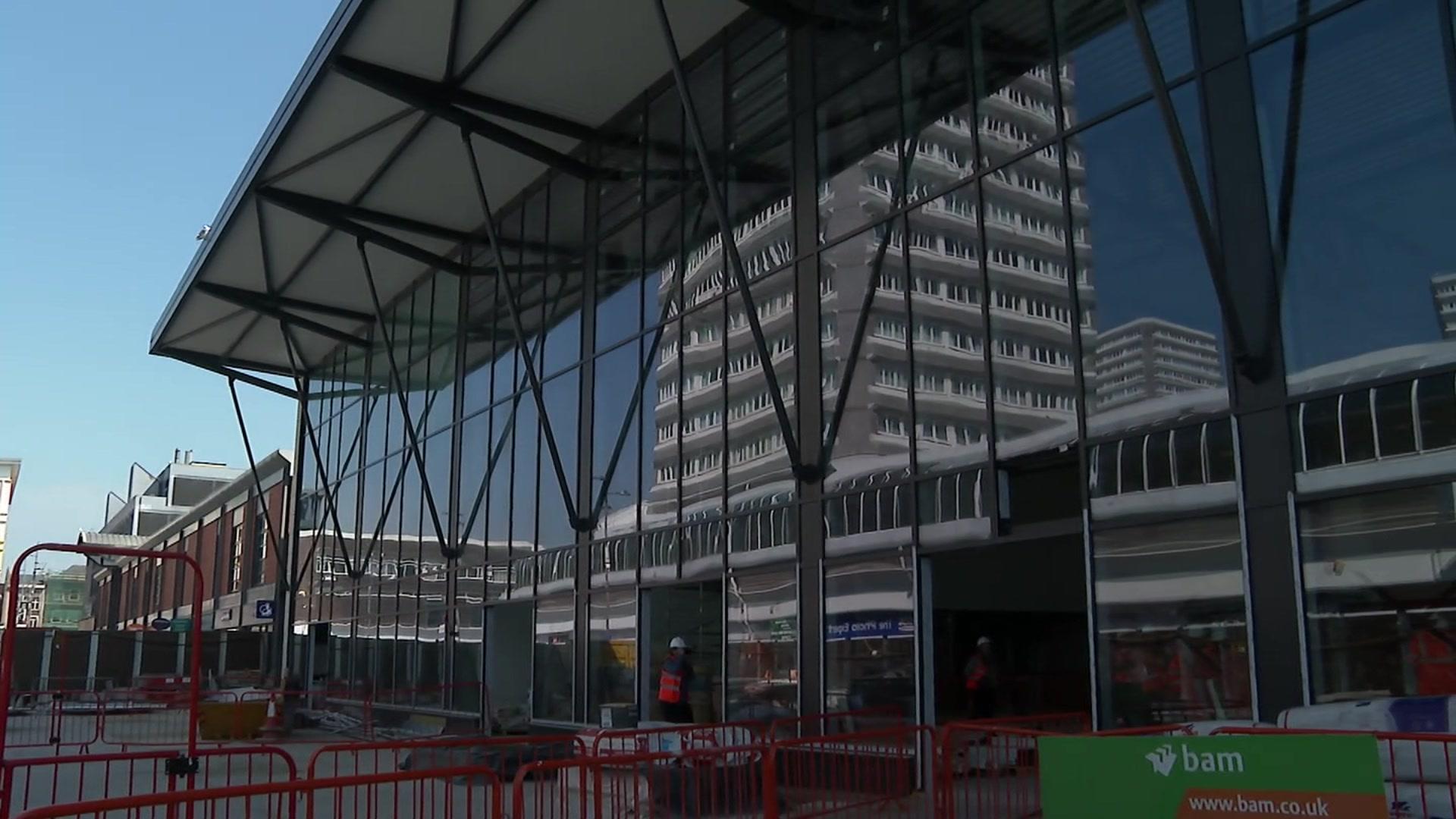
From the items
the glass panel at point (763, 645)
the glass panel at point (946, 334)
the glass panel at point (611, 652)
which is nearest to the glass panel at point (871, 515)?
the glass panel at point (946, 334)

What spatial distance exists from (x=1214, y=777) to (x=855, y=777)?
5870 mm

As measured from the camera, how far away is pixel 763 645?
48.5ft

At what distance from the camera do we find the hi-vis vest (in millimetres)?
13562

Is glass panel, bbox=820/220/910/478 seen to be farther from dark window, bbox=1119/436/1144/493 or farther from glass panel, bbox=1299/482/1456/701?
glass panel, bbox=1299/482/1456/701

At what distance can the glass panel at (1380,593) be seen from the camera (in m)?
8.26

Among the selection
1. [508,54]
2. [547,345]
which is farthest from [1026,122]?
[547,345]

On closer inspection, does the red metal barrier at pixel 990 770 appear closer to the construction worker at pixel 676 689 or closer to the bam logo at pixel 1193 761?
the bam logo at pixel 1193 761

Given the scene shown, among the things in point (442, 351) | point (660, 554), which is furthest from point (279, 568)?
point (660, 554)

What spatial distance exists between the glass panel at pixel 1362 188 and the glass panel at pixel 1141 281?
74cm

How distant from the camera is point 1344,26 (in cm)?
956

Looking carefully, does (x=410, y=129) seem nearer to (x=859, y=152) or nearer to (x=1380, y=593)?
(x=859, y=152)

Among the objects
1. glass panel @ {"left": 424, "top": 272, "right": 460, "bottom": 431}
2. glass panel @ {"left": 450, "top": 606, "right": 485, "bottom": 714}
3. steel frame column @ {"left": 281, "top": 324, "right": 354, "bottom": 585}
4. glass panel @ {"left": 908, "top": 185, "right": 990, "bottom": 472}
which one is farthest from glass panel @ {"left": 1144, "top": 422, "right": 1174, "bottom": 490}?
steel frame column @ {"left": 281, "top": 324, "right": 354, "bottom": 585}

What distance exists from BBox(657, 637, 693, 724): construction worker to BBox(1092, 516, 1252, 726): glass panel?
16.2 feet

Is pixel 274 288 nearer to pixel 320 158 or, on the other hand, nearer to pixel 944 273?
pixel 320 158
